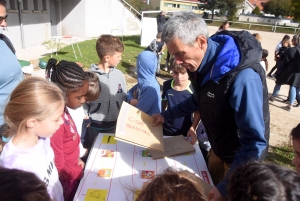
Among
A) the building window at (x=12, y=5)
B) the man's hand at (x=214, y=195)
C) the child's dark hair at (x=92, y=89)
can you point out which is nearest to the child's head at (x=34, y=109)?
the child's dark hair at (x=92, y=89)

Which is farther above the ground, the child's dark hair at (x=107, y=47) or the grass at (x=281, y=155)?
the child's dark hair at (x=107, y=47)

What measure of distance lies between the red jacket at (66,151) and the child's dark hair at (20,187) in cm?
68

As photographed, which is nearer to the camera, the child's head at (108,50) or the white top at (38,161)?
the white top at (38,161)

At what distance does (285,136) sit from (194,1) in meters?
50.5

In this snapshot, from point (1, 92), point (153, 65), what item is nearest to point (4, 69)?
point (1, 92)

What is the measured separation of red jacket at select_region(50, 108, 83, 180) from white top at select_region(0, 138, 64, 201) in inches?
2.3

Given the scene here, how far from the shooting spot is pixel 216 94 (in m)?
1.43

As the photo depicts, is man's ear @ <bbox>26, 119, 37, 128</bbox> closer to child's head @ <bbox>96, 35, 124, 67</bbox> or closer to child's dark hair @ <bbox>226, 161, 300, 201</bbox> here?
child's dark hair @ <bbox>226, 161, 300, 201</bbox>

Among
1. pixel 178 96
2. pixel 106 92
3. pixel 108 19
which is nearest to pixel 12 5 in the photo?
pixel 108 19

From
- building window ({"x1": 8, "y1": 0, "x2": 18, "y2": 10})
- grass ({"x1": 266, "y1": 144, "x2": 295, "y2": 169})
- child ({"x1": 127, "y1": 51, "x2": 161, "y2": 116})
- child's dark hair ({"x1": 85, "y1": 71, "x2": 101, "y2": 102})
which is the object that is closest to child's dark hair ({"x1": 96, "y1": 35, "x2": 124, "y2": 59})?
child ({"x1": 127, "y1": 51, "x2": 161, "y2": 116})

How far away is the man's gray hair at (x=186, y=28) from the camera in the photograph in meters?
1.48

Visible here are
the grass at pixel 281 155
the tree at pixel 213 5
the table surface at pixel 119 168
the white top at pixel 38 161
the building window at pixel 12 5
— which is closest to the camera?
the white top at pixel 38 161

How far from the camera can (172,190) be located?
2.97 feet

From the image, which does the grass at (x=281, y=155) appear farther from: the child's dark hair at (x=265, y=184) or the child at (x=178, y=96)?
the child's dark hair at (x=265, y=184)
